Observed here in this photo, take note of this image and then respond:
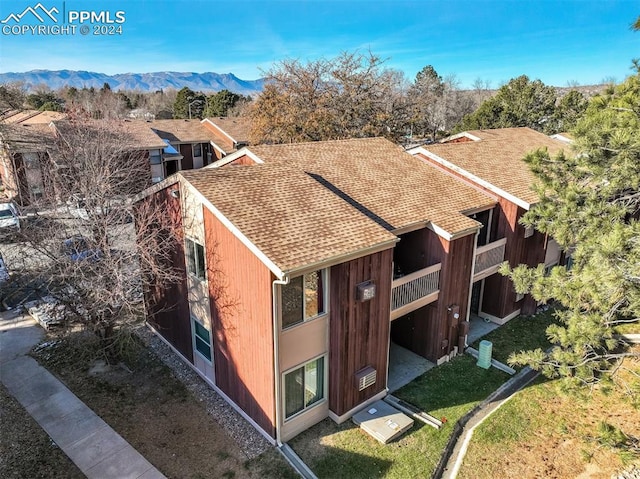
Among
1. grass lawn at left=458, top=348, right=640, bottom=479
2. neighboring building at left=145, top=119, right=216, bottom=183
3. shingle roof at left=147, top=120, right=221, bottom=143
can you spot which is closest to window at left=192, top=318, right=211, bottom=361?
grass lawn at left=458, top=348, right=640, bottom=479

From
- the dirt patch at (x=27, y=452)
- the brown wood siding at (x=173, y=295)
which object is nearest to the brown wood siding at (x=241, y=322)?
the brown wood siding at (x=173, y=295)

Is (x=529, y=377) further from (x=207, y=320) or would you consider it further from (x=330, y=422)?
(x=207, y=320)

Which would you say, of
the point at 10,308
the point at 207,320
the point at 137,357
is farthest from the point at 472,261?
the point at 10,308

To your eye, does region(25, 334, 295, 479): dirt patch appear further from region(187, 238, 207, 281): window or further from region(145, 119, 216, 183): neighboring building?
region(145, 119, 216, 183): neighboring building

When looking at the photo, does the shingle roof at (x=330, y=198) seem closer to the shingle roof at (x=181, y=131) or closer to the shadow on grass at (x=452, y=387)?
the shadow on grass at (x=452, y=387)

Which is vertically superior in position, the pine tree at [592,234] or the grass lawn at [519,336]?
the pine tree at [592,234]

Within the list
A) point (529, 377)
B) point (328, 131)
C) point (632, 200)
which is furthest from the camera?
point (328, 131)

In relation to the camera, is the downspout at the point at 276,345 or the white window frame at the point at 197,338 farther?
the white window frame at the point at 197,338

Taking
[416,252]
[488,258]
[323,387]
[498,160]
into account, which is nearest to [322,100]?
[498,160]
